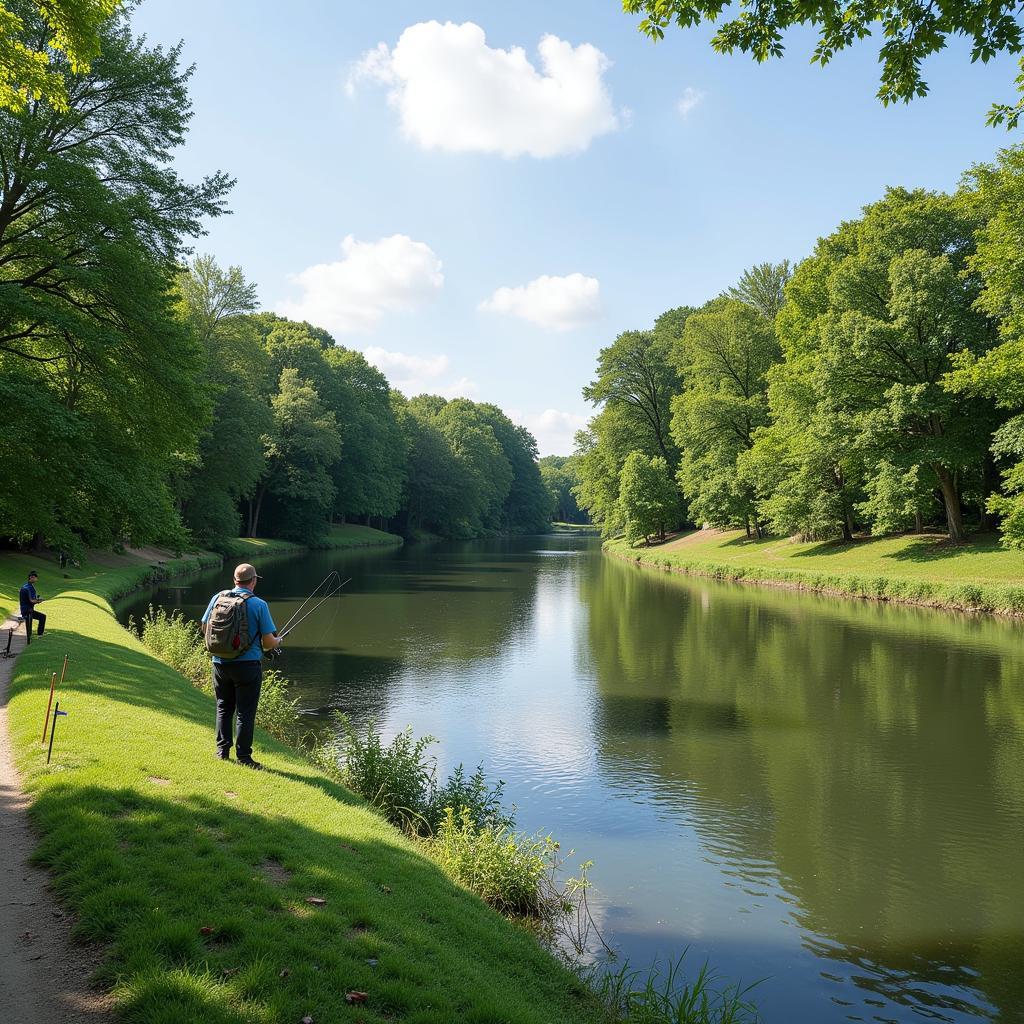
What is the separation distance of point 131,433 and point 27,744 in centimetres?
1299

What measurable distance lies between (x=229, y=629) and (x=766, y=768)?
8.96 metres

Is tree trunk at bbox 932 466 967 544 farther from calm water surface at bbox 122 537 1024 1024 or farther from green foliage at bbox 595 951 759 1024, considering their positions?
green foliage at bbox 595 951 759 1024

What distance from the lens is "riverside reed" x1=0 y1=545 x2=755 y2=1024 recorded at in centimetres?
412

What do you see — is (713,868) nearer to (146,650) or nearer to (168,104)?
(146,650)

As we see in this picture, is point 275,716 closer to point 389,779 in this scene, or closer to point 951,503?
point 389,779

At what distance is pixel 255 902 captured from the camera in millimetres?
5035

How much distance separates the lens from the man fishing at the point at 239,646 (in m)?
7.70

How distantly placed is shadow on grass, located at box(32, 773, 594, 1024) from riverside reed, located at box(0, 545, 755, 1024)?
12 mm

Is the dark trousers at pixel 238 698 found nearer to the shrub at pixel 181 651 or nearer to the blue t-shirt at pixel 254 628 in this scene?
→ the blue t-shirt at pixel 254 628

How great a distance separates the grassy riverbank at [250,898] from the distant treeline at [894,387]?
25.4 metres

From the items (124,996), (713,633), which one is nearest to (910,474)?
(713,633)

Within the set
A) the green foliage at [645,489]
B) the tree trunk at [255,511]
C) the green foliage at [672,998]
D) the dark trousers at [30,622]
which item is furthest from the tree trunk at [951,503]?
the tree trunk at [255,511]

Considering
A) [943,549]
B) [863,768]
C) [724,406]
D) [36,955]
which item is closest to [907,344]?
[943,549]

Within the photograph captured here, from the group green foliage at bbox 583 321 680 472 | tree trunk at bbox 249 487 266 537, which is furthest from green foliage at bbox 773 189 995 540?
tree trunk at bbox 249 487 266 537
